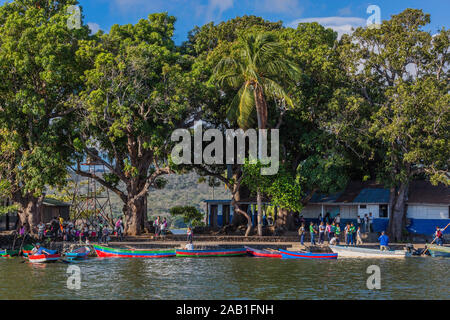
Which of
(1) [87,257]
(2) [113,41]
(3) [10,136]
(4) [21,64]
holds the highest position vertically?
(2) [113,41]

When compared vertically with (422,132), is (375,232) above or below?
below

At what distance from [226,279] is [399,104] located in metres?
21.3

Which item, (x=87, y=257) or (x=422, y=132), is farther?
(x=422, y=132)

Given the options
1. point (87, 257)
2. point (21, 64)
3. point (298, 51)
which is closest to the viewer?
point (87, 257)

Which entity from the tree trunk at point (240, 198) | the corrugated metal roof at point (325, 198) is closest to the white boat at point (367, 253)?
the corrugated metal roof at point (325, 198)

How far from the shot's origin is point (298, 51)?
45.2 meters

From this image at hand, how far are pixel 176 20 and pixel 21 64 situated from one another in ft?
42.9

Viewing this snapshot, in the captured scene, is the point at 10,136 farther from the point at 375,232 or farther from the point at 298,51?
the point at 375,232

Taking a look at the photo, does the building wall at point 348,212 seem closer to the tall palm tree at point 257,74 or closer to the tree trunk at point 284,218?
the tree trunk at point 284,218

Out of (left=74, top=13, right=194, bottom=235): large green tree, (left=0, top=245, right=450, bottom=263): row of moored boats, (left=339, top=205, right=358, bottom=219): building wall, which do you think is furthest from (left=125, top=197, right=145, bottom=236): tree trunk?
(left=339, top=205, right=358, bottom=219): building wall

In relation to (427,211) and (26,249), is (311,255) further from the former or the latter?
(26,249)

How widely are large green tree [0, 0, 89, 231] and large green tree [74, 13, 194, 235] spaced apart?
157 cm

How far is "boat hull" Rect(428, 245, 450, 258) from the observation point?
3750 cm

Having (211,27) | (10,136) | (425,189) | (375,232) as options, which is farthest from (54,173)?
(425,189)
